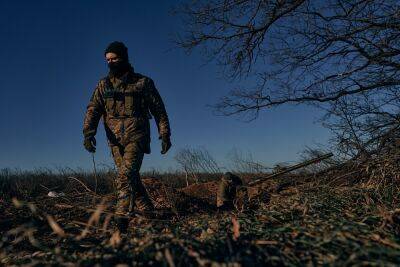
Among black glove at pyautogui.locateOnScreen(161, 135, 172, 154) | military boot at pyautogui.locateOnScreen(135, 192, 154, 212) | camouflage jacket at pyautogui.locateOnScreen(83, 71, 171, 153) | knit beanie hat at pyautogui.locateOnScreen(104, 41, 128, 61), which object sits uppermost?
knit beanie hat at pyautogui.locateOnScreen(104, 41, 128, 61)

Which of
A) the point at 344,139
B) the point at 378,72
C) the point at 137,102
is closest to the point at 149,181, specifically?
the point at 137,102

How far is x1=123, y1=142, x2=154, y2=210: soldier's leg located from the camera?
16.3ft

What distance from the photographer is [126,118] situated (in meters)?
5.24

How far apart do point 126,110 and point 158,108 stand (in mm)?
469

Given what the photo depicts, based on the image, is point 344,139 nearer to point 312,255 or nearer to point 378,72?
point 378,72

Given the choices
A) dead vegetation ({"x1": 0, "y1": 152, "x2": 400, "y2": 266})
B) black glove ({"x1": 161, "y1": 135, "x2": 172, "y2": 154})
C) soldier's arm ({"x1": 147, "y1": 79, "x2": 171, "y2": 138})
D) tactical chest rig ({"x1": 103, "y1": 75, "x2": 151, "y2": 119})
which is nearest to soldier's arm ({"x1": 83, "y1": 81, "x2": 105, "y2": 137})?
tactical chest rig ({"x1": 103, "y1": 75, "x2": 151, "y2": 119})

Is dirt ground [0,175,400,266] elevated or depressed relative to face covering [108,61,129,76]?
depressed

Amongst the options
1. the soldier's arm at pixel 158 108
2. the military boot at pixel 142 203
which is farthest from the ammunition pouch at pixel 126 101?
the military boot at pixel 142 203

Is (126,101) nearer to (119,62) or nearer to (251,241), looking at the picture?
(119,62)

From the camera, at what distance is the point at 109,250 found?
70.2 inches

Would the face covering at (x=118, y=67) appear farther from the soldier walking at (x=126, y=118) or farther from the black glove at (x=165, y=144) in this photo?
the black glove at (x=165, y=144)

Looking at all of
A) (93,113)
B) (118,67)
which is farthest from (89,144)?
(118,67)

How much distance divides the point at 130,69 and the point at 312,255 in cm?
427

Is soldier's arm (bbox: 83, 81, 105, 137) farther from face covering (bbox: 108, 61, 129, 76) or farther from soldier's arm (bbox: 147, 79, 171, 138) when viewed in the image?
soldier's arm (bbox: 147, 79, 171, 138)
